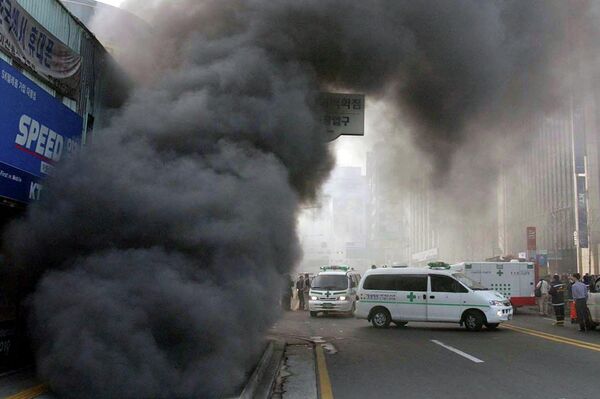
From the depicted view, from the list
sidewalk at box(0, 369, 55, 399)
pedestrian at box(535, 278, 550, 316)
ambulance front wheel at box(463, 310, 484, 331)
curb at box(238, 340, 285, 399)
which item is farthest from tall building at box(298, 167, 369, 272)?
sidewalk at box(0, 369, 55, 399)

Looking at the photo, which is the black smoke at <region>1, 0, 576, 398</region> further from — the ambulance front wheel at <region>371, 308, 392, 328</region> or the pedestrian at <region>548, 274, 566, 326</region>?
the pedestrian at <region>548, 274, 566, 326</region>

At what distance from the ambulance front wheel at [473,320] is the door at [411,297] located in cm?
101

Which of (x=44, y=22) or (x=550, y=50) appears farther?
(x=550, y=50)

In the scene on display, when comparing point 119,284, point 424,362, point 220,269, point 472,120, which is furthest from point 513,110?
point 119,284

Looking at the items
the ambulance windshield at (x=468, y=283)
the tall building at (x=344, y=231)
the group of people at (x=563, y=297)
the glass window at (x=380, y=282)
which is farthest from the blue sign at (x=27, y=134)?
the tall building at (x=344, y=231)

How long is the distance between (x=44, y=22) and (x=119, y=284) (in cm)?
420

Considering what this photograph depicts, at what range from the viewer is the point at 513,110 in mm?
12016

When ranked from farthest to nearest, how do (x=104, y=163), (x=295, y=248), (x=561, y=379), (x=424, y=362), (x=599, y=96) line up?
1. (x=599, y=96)
2. (x=424, y=362)
3. (x=295, y=248)
4. (x=561, y=379)
5. (x=104, y=163)

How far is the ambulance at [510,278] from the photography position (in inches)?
801

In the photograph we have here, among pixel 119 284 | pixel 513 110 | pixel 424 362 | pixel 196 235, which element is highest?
pixel 513 110

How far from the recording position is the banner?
653 cm

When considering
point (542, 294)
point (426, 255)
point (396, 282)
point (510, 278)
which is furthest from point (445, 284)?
point (426, 255)

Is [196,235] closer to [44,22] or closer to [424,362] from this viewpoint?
[44,22]

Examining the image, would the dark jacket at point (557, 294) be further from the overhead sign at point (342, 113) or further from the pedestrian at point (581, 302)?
the overhead sign at point (342, 113)
